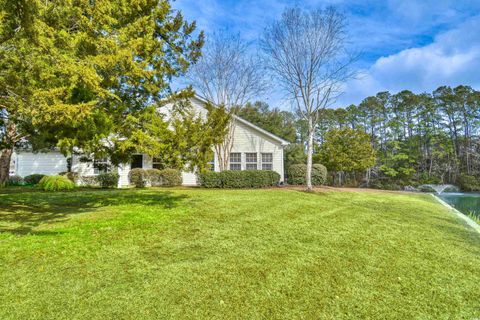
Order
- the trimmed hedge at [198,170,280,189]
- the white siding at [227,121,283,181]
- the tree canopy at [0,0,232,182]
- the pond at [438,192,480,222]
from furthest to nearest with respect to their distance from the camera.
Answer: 1. the white siding at [227,121,283,181]
2. the trimmed hedge at [198,170,280,189]
3. the pond at [438,192,480,222]
4. the tree canopy at [0,0,232,182]

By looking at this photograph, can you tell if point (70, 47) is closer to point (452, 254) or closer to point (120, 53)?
point (120, 53)

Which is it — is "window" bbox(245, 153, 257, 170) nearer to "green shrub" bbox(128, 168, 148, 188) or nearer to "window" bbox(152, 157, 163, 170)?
"window" bbox(152, 157, 163, 170)

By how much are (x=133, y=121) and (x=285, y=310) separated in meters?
6.55

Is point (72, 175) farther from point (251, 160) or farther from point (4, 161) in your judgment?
point (251, 160)

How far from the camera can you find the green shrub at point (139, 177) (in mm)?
18375

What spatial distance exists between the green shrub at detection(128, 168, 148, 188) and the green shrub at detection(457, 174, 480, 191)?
96.2 ft

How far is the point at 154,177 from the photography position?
736 inches

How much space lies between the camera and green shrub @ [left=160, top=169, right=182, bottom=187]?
18.7m

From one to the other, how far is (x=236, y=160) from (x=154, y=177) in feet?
19.6

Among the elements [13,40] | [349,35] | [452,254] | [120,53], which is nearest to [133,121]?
[120,53]

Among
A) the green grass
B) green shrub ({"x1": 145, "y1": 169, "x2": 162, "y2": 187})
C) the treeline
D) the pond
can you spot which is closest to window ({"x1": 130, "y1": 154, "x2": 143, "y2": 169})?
green shrub ({"x1": 145, "y1": 169, "x2": 162, "y2": 187})

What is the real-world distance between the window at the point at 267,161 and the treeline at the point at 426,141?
1080cm

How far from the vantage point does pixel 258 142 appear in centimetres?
2114

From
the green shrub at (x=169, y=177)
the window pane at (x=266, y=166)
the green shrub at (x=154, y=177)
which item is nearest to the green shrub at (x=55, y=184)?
the green shrub at (x=154, y=177)
